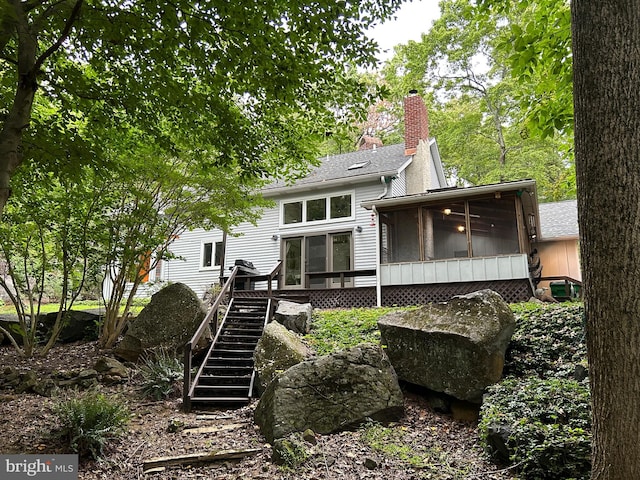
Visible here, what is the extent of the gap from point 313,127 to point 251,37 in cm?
176

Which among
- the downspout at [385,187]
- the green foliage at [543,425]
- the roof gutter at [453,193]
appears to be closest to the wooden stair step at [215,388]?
the green foliage at [543,425]

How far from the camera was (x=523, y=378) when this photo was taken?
529 centimetres

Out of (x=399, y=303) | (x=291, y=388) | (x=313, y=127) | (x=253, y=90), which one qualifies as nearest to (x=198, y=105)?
(x=253, y=90)

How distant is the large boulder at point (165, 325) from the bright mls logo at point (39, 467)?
3656 millimetres

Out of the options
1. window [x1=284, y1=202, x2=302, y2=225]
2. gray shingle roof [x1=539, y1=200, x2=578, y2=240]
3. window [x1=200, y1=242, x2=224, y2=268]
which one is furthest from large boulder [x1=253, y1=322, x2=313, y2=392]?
gray shingle roof [x1=539, y1=200, x2=578, y2=240]

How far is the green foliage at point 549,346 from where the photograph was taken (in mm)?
5387

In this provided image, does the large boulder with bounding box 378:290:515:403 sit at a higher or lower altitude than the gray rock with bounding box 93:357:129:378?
higher

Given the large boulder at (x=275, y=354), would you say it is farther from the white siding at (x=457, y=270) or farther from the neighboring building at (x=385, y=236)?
the white siding at (x=457, y=270)

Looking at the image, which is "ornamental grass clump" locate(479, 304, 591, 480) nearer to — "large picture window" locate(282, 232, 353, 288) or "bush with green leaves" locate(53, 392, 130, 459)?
"bush with green leaves" locate(53, 392, 130, 459)

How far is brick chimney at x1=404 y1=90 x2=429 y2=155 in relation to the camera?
17.5m

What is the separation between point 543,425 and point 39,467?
4.51 meters

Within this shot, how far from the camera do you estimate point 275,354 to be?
664 centimetres

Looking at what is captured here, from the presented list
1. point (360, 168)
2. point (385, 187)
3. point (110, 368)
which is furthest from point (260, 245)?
point (110, 368)

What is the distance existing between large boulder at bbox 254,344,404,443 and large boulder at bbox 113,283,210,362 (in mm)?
3351
